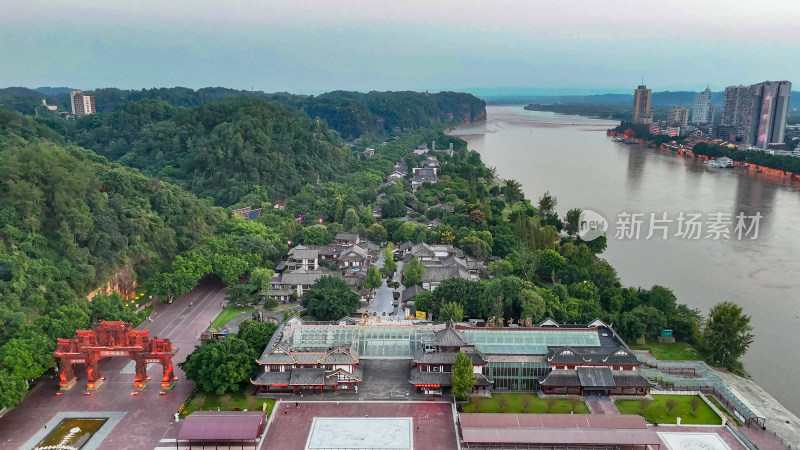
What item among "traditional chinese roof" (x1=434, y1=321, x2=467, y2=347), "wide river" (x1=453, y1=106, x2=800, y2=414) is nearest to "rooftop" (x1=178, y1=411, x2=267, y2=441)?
"traditional chinese roof" (x1=434, y1=321, x2=467, y2=347)

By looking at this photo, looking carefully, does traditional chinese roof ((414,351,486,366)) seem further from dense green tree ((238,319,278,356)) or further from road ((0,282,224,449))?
road ((0,282,224,449))

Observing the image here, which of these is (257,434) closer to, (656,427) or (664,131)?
(656,427)

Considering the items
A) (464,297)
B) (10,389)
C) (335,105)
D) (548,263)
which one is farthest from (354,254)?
(335,105)

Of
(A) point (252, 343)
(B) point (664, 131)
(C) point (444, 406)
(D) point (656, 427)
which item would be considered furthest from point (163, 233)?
(B) point (664, 131)

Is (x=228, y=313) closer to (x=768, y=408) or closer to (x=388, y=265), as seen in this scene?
(x=388, y=265)

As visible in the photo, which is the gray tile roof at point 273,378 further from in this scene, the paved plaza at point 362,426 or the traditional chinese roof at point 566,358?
the traditional chinese roof at point 566,358

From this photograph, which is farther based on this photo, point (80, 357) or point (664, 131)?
point (664, 131)
